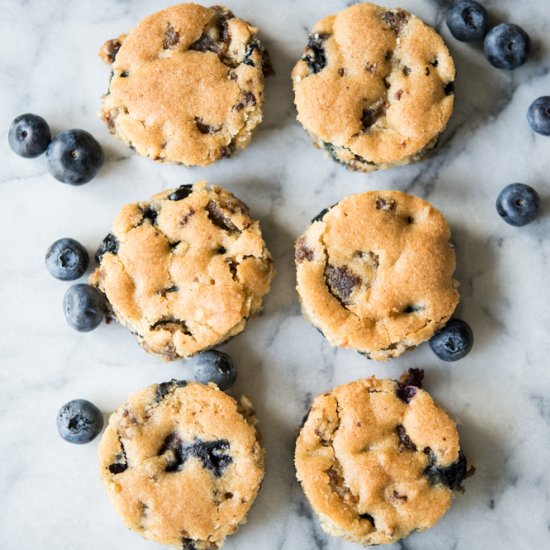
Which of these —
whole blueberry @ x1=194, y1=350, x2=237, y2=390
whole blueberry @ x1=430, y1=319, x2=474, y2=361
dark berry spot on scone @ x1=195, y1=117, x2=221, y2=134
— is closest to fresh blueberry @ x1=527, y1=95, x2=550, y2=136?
whole blueberry @ x1=430, y1=319, x2=474, y2=361

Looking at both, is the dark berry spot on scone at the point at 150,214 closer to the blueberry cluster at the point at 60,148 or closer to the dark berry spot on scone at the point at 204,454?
the blueberry cluster at the point at 60,148

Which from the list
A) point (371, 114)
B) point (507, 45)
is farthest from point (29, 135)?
point (507, 45)

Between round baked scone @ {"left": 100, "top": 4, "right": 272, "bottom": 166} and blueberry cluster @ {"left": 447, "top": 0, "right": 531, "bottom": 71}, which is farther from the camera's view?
blueberry cluster @ {"left": 447, "top": 0, "right": 531, "bottom": 71}

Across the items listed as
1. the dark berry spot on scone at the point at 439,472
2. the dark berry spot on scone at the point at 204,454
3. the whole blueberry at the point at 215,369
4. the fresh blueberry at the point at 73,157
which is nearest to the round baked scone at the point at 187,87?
the fresh blueberry at the point at 73,157

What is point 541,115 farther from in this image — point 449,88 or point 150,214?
point 150,214

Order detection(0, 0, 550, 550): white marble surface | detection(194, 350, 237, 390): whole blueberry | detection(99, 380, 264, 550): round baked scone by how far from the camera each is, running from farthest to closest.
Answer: detection(0, 0, 550, 550): white marble surface
detection(194, 350, 237, 390): whole blueberry
detection(99, 380, 264, 550): round baked scone

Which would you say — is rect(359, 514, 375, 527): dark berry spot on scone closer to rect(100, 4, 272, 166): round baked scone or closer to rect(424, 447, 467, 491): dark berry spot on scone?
rect(424, 447, 467, 491): dark berry spot on scone
